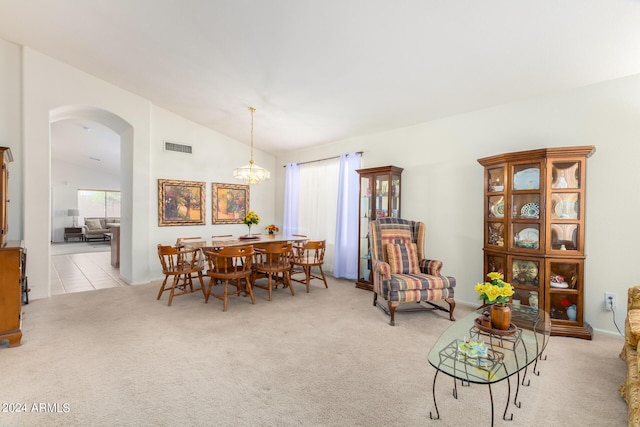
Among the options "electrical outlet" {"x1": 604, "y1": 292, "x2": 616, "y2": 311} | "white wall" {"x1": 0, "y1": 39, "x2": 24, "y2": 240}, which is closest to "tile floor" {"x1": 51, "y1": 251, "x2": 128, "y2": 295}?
"white wall" {"x1": 0, "y1": 39, "x2": 24, "y2": 240}

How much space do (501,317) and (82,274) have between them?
699 centimetres

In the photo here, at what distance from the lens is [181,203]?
580cm

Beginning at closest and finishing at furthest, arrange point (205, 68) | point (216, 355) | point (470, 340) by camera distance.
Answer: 1. point (470, 340)
2. point (216, 355)
3. point (205, 68)

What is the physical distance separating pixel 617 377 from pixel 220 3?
4408mm

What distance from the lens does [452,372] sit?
168cm

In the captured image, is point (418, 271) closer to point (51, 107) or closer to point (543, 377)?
point (543, 377)

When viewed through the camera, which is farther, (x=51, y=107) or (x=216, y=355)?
(x=51, y=107)

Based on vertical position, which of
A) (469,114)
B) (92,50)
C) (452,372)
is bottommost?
(452,372)

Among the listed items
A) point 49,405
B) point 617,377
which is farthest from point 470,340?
point 49,405

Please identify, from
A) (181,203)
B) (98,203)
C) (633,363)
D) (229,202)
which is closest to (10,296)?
(181,203)

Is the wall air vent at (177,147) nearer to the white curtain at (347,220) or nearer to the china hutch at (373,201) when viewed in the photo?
the white curtain at (347,220)

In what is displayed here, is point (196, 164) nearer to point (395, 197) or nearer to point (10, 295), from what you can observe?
point (10, 295)

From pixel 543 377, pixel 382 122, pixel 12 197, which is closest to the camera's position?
pixel 543 377

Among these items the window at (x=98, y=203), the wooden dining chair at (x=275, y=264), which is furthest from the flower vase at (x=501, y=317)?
the window at (x=98, y=203)
